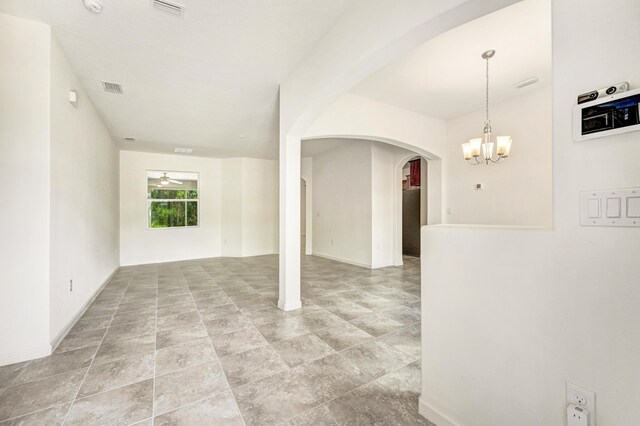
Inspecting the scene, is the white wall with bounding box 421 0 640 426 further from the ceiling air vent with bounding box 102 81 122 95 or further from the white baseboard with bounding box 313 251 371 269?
the white baseboard with bounding box 313 251 371 269

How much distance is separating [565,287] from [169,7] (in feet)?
10.3

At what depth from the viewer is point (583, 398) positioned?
100 centimetres

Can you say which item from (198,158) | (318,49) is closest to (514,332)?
(318,49)

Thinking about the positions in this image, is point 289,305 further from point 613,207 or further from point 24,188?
point 613,207

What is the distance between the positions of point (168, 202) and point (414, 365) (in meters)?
7.36

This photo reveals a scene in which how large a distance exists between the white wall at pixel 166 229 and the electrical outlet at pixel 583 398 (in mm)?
8073

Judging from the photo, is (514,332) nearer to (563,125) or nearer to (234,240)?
(563,125)

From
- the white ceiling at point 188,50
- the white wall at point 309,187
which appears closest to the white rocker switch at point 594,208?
the white ceiling at point 188,50

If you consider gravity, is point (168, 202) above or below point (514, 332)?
above

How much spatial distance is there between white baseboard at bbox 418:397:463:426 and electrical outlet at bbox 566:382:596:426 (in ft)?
2.13

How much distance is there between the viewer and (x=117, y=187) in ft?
20.8

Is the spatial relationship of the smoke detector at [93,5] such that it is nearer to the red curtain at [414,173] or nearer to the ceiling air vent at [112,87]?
the ceiling air vent at [112,87]

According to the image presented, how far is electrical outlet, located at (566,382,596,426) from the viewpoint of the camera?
0.98 metres

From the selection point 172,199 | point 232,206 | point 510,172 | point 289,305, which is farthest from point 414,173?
point 172,199
